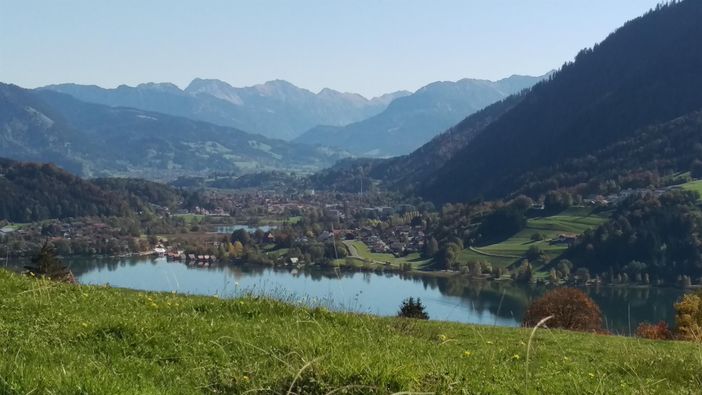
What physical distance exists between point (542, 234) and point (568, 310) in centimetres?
10722

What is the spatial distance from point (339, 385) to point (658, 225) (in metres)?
141

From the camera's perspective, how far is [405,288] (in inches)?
4053

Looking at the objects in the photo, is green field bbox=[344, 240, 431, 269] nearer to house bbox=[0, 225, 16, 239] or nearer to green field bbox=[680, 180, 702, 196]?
green field bbox=[680, 180, 702, 196]

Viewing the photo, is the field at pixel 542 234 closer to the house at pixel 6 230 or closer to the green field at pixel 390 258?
the green field at pixel 390 258

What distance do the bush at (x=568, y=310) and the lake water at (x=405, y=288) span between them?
29.1 m

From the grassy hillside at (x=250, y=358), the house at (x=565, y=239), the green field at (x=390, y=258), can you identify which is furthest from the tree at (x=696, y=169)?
the grassy hillside at (x=250, y=358)

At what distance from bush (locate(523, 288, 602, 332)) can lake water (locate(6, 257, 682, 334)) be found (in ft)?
95.6

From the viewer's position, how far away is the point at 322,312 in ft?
32.7

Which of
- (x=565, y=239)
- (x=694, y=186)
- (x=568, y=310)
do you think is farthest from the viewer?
(x=694, y=186)

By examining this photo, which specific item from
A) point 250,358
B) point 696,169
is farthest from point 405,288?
point 696,169

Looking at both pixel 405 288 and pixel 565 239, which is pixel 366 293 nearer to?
pixel 405 288

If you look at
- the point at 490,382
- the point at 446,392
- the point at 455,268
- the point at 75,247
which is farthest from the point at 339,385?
the point at 75,247

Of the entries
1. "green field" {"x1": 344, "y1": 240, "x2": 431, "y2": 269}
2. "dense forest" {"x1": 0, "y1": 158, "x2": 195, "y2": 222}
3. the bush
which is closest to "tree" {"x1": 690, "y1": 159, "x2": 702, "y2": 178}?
"green field" {"x1": 344, "y1": 240, "x2": 431, "y2": 269}

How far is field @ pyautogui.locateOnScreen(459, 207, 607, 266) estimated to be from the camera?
132 meters
